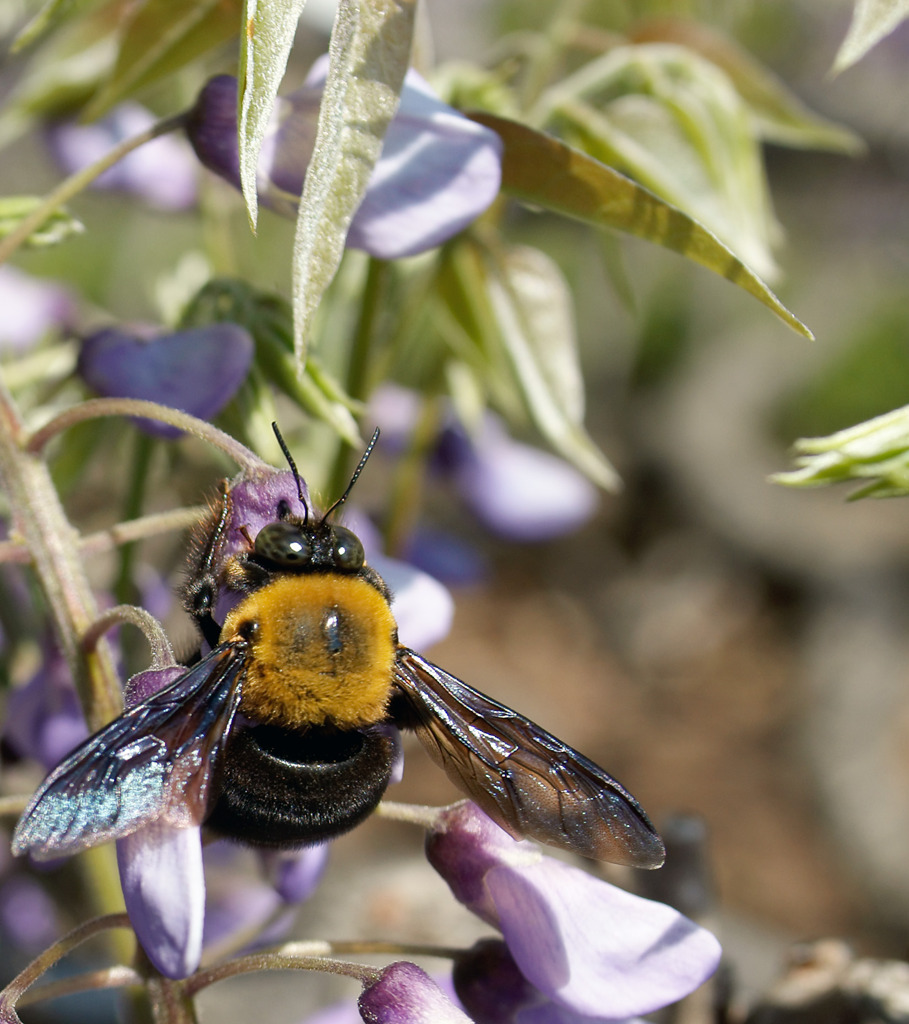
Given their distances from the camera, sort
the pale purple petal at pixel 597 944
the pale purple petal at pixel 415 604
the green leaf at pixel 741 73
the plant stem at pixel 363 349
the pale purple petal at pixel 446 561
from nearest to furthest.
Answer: the pale purple petal at pixel 597 944
the pale purple petal at pixel 415 604
the plant stem at pixel 363 349
the green leaf at pixel 741 73
the pale purple petal at pixel 446 561

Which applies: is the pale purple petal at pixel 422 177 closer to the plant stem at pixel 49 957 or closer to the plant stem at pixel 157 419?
the plant stem at pixel 157 419

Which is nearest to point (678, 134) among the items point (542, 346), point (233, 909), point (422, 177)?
point (542, 346)

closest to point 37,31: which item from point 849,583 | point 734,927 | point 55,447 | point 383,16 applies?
point 383,16

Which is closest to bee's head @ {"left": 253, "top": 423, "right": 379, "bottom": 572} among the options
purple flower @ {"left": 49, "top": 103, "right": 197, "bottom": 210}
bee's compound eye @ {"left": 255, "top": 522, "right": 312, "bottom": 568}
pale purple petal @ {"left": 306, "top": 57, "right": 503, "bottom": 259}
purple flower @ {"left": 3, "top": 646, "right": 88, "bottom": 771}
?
bee's compound eye @ {"left": 255, "top": 522, "right": 312, "bottom": 568}

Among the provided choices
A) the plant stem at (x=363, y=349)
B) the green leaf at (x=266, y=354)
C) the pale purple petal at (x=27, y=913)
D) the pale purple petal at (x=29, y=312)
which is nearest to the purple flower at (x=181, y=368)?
the green leaf at (x=266, y=354)

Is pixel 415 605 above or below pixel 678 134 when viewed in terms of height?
below

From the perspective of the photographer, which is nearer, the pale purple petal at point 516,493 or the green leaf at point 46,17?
the green leaf at point 46,17

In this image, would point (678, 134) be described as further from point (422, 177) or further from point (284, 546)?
point (284, 546)
